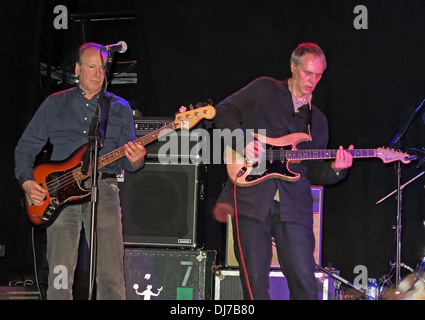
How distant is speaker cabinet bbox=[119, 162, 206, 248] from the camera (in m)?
4.53

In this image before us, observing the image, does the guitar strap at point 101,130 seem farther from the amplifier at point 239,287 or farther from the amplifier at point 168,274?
the amplifier at point 239,287

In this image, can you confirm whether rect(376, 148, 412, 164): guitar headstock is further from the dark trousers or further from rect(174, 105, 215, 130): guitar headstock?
rect(174, 105, 215, 130): guitar headstock

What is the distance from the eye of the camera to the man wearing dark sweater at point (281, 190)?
3.31m

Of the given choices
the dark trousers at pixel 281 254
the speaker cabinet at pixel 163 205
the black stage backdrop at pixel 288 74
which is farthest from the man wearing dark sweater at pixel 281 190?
the black stage backdrop at pixel 288 74

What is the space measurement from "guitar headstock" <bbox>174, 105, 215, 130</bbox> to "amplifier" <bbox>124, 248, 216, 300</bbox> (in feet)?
3.86

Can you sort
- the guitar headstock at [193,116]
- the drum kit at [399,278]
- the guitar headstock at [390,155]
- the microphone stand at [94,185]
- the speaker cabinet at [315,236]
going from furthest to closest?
the drum kit at [399,278]
the speaker cabinet at [315,236]
the guitar headstock at [390,155]
the guitar headstock at [193,116]
the microphone stand at [94,185]

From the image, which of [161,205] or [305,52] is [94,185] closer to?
[161,205]

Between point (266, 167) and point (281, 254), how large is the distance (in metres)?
0.57

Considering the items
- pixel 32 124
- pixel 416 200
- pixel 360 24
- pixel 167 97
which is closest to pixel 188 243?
pixel 32 124

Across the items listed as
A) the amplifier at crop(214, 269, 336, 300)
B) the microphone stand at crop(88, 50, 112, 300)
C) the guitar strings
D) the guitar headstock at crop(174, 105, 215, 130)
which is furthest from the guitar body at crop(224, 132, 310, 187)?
the amplifier at crop(214, 269, 336, 300)

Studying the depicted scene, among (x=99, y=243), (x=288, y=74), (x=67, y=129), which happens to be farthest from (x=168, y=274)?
(x=288, y=74)

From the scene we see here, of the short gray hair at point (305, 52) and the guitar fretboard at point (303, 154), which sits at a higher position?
the short gray hair at point (305, 52)

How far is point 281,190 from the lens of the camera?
3412mm

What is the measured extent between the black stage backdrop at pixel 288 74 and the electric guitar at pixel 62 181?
6.58 ft
